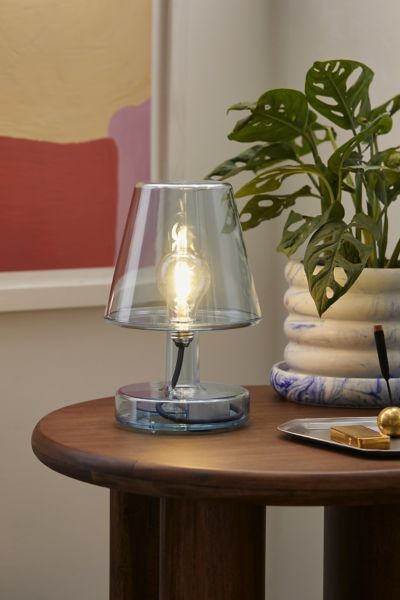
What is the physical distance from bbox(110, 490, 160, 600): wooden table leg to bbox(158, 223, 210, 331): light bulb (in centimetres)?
24

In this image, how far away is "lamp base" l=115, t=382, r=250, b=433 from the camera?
1.33 m

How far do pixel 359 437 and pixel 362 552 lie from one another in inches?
12.1

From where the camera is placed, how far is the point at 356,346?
58.2 inches

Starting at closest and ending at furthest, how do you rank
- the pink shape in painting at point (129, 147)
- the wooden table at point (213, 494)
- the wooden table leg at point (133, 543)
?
the wooden table at point (213, 494) < the wooden table leg at point (133, 543) < the pink shape in painting at point (129, 147)

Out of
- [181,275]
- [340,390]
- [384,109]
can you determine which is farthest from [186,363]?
[384,109]

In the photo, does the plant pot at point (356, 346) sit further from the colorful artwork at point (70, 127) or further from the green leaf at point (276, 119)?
the colorful artwork at point (70, 127)

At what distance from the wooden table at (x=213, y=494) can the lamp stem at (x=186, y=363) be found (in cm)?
10

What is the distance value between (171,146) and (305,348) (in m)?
0.68

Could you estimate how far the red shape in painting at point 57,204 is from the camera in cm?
187

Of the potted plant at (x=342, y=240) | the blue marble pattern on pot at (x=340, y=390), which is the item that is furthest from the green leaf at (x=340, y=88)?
the blue marble pattern on pot at (x=340, y=390)

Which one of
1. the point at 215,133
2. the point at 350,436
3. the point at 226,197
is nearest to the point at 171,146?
the point at 215,133

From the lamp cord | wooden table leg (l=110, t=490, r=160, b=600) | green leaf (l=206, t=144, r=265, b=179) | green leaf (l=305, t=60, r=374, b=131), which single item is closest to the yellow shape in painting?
green leaf (l=206, t=144, r=265, b=179)

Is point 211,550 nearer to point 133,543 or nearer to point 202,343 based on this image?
point 133,543

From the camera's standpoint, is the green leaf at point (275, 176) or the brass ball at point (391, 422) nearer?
the brass ball at point (391, 422)
